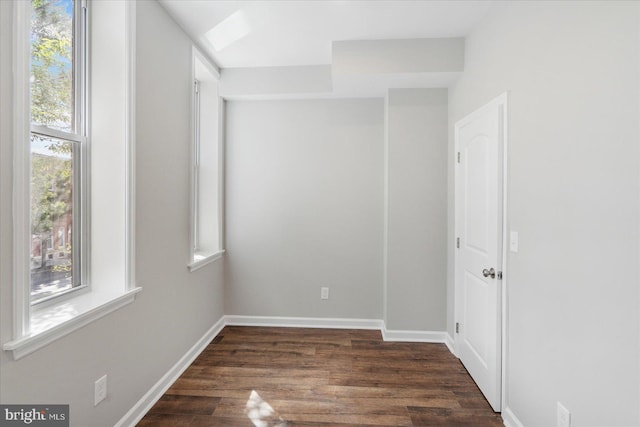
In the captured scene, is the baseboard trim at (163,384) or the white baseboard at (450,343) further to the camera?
the white baseboard at (450,343)

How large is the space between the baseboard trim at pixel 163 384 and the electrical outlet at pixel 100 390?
0.26m

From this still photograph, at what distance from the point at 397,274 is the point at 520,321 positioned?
4.40 feet

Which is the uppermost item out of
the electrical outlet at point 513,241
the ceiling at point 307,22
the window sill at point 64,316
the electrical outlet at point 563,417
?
the ceiling at point 307,22

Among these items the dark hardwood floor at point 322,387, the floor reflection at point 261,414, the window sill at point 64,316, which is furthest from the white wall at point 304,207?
the window sill at point 64,316

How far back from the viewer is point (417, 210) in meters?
3.05

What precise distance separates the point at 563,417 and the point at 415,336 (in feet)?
5.43

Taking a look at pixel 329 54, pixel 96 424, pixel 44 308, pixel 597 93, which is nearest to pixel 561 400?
pixel 597 93

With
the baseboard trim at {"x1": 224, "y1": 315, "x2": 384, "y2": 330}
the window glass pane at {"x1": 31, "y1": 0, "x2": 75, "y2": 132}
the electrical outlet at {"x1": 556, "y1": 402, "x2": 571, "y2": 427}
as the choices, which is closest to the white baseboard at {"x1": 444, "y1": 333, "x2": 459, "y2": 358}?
the baseboard trim at {"x1": 224, "y1": 315, "x2": 384, "y2": 330}

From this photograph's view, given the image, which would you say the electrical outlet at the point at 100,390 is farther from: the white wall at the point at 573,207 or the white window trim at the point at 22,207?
the white wall at the point at 573,207

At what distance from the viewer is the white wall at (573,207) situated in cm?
114

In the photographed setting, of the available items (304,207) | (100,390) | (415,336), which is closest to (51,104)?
(100,390)

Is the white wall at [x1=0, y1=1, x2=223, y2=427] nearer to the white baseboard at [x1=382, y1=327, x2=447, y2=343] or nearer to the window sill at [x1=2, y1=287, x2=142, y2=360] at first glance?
the window sill at [x1=2, y1=287, x2=142, y2=360]

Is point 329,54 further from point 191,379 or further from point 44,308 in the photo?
point 191,379

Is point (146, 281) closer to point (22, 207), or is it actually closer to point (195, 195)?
point (22, 207)
